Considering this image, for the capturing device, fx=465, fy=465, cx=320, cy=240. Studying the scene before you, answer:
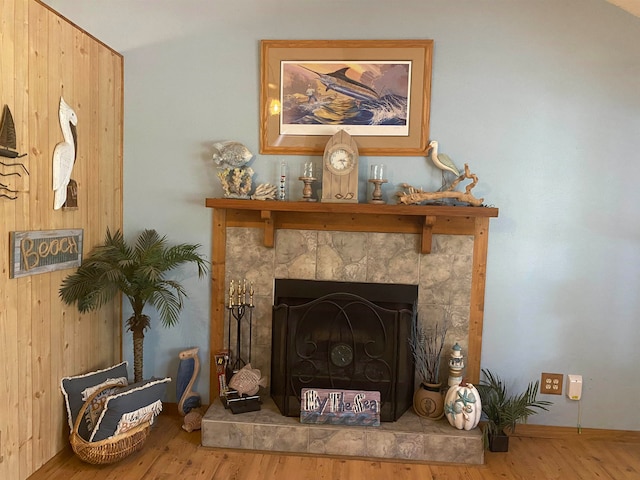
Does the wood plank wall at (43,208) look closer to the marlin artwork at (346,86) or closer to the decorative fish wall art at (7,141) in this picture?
the decorative fish wall art at (7,141)

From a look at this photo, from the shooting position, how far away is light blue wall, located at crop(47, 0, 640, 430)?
2.70 m

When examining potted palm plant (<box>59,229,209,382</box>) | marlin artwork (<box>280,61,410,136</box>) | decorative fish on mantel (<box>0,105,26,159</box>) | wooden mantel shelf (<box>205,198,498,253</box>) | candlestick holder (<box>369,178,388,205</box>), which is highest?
marlin artwork (<box>280,61,410,136</box>)

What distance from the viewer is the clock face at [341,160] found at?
269 cm

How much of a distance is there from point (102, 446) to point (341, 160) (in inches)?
76.1

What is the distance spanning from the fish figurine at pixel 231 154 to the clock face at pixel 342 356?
48.8 inches

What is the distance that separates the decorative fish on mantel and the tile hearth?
5.35ft

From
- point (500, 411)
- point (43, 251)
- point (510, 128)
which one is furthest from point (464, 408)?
point (43, 251)

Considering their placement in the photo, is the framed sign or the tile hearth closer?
the framed sign

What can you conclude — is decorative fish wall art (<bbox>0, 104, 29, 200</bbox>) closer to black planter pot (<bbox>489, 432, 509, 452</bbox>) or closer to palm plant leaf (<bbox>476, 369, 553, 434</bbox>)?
palm plant leaf (<bbox>476, 369, 553, 434</bbox>)

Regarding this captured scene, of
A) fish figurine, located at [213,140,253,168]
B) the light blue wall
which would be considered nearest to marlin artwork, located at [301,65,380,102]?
the light blue wall

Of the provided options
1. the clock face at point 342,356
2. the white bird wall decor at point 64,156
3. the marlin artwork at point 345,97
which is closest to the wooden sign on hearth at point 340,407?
the clock face at point 342,356

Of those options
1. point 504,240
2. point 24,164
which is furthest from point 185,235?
point 504,240

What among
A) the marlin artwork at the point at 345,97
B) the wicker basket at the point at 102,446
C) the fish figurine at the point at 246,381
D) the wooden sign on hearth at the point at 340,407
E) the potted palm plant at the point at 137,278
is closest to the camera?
the wicker basket at the point at 102,446

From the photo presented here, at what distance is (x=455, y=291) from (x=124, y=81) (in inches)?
94.6
